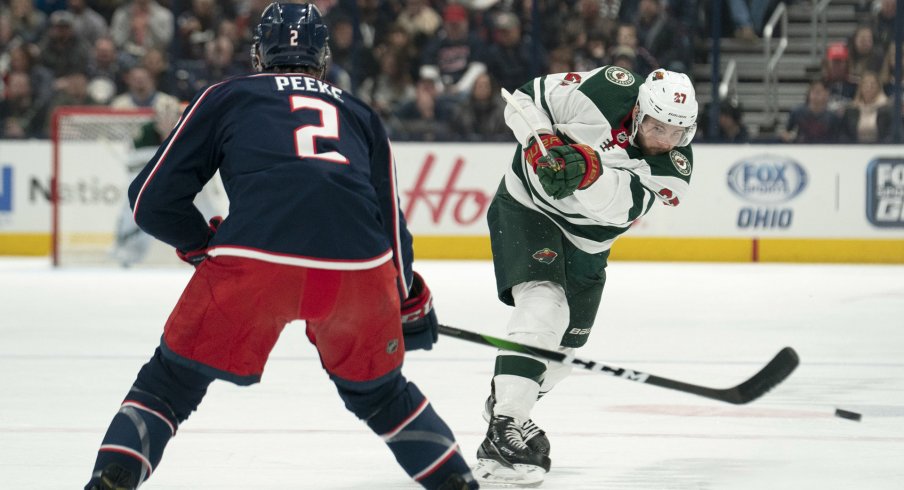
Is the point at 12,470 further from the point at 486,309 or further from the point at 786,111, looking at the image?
the point at 786,111

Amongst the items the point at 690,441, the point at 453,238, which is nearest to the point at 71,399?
the point at 690,441

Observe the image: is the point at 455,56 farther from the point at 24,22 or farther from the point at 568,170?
the point at 568,170

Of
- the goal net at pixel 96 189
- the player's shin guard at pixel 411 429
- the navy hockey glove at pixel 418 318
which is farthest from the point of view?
the goal net at pixel 96 189

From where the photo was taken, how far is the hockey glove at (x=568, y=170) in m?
3.16

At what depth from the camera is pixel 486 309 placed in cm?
669

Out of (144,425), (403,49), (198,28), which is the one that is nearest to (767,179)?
(403,49)

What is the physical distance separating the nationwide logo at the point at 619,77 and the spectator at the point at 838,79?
615cm

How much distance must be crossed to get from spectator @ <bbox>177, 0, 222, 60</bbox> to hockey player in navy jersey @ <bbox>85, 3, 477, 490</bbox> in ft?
25.4

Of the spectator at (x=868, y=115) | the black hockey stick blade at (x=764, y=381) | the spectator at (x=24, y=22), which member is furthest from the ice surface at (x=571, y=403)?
the spectator at (x=24, y=22)

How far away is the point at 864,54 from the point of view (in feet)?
31.2

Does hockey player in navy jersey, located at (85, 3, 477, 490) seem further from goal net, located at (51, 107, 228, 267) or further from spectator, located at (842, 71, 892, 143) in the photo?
spectator, located at (842, 71, 892, 143)

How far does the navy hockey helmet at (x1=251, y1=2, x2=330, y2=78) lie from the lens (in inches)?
102

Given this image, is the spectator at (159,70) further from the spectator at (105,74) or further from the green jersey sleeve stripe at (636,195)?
the green jersey sleeve stripe at (636,195)

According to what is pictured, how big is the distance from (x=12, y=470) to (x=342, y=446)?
77 centimetres
